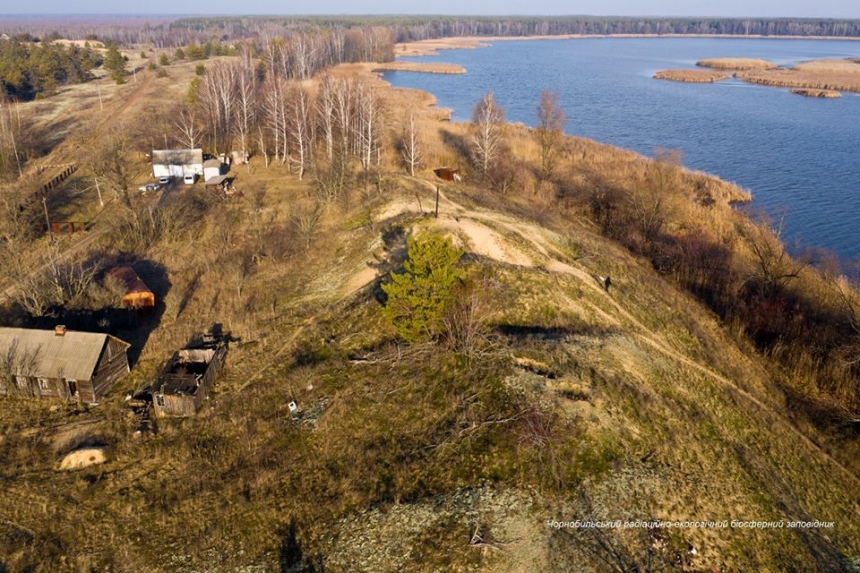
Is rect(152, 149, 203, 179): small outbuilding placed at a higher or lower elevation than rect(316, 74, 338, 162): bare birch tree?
lower

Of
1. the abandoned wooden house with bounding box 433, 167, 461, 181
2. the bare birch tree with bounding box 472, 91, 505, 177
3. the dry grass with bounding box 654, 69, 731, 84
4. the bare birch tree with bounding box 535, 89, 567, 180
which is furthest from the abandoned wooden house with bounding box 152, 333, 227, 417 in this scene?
the dry grass with bounding box 654, 69, 731, 84

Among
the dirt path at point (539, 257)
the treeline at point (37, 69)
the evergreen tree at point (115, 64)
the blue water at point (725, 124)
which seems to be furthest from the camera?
the evergreen tree at point (115, 64)

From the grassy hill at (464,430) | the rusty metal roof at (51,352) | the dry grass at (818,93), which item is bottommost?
the grassy hill at (464,430)

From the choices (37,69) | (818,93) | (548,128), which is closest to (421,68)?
(37,69)

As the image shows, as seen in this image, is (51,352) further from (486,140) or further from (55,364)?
(486,140)

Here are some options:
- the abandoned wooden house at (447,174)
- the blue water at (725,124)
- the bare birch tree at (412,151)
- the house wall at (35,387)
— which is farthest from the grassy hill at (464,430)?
the blue water at (725,124)

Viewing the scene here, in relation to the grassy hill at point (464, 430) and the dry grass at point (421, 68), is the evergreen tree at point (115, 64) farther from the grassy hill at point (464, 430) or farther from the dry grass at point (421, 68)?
the grassy hill at point (464, 430)

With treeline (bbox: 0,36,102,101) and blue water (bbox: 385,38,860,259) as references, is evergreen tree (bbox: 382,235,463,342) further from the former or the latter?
treeline (bbox: 0,36,102,101)
